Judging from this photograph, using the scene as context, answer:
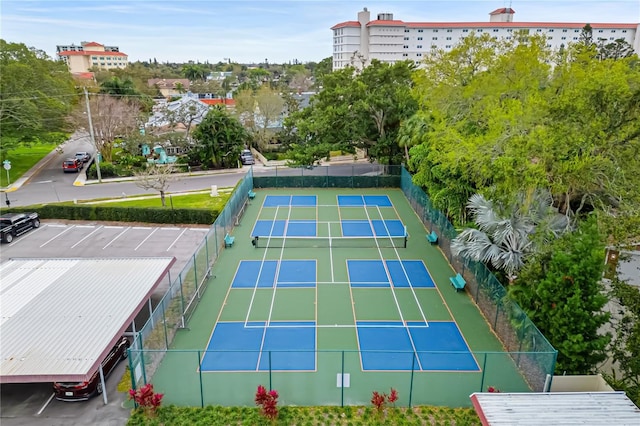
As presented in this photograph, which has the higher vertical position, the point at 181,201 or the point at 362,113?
the point at 362,113

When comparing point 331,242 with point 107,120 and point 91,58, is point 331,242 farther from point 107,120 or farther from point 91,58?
point 91,58

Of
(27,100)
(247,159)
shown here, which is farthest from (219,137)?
(27,100)

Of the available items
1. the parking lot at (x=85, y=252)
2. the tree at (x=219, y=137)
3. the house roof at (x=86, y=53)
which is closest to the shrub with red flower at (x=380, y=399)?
the parking lot at (x=85, y=252)

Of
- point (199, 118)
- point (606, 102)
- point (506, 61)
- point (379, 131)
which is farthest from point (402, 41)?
point (606, 102)

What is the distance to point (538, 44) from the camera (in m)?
21.8

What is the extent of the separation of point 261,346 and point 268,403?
3951mm

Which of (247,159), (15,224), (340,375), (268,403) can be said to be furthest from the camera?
(247,159)

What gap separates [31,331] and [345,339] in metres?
9.96

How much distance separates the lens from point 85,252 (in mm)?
25328

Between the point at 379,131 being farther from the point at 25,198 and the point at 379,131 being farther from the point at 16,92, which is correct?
the point at 16,92

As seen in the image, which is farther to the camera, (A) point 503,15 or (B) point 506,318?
(A) point 503,15

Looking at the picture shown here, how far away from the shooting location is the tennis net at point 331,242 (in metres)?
25.1

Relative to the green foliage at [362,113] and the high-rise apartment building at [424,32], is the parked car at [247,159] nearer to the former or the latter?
the green foliage at [362,113]

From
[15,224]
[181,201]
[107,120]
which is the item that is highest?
[107,120]
